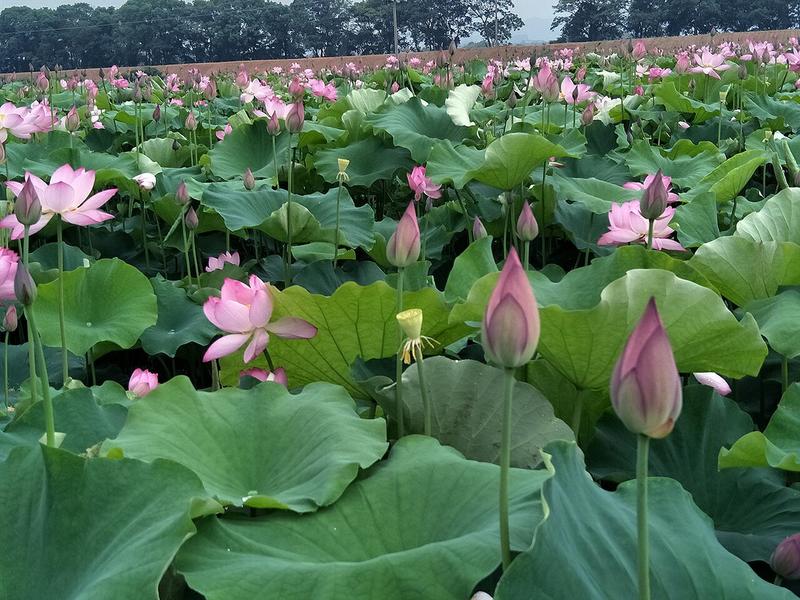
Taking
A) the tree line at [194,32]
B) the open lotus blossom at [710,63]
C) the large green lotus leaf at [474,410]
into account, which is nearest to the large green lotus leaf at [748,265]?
the large green lotus leaf at [474,410]

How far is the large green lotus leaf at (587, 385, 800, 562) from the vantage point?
34.2 inches

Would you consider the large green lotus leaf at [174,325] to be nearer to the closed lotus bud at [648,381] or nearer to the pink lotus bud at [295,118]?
the pink lotus bud at [295,118]

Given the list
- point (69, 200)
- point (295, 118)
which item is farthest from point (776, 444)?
point (295, 118)

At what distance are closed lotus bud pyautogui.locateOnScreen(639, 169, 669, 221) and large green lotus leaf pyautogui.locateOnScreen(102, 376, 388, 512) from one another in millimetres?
551

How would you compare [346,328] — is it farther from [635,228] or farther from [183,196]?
[183,196]

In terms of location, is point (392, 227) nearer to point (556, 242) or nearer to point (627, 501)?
point (556, 242)

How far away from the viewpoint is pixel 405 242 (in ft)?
3.14

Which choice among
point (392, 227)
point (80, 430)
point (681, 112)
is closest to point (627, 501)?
point (80, 430)

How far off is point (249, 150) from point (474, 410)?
1910 millimetres

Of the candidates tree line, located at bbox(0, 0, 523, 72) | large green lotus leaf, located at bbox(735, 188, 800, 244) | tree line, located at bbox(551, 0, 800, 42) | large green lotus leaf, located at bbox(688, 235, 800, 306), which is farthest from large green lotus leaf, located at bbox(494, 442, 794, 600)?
tree line, located at bbox(0, 0, 523, 72)

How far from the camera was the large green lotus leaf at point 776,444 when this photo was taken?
82cm

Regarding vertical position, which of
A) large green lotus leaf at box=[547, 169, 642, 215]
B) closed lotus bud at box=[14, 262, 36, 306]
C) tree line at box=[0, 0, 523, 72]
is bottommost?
large green lotus leaf at box=[547, 169, 642, 215]

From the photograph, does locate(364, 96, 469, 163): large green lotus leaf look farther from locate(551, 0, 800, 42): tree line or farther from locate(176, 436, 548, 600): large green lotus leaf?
locate(551, 0, 800, 42): tree line

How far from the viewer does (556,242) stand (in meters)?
2.19
